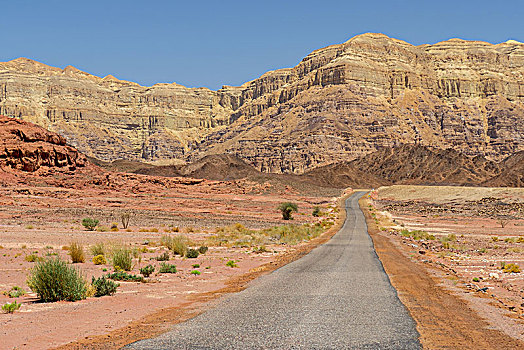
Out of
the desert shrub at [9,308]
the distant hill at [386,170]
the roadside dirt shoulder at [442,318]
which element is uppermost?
the distant hill at [386,170]

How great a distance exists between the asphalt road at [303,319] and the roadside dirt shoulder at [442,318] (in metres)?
0.29

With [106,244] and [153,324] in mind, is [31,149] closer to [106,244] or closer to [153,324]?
[106,244]

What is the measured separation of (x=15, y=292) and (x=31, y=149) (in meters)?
56.1

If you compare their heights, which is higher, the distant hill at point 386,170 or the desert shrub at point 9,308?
the distant hill at point 386,170

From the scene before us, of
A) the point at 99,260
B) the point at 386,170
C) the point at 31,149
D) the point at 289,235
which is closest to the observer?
the point at 99,260

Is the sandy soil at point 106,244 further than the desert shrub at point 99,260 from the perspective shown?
No

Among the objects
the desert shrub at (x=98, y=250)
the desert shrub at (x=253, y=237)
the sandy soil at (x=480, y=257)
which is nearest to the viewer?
the sandy soil at (x=480, y=257)

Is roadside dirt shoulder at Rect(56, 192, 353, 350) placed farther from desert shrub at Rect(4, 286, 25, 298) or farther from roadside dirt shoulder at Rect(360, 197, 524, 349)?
roadside dirt shoulder at Rect(360, 197, 524, 349)

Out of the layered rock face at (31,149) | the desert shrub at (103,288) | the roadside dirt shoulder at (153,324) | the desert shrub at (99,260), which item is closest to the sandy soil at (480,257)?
the roadside dirt shoulder at (153,324)

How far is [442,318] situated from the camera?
9.73m

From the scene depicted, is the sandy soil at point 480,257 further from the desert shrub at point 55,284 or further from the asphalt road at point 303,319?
the desert shrub at point 55,284

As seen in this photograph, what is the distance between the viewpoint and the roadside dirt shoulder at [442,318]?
7.80 m

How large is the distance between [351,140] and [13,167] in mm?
129331

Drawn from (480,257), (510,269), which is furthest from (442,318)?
(480,257)
